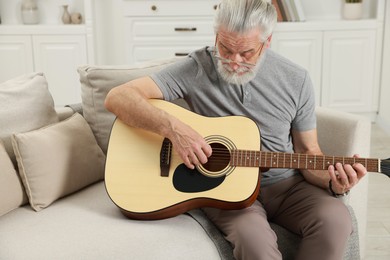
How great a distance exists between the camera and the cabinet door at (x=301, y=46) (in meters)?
4.48

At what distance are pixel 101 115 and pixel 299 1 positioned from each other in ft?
9.06

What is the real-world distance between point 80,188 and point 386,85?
10.3 feet

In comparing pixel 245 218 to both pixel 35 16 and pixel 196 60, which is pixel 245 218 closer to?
pixel 196 60

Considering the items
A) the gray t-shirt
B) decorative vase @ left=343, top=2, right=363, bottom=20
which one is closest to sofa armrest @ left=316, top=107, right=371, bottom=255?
the gray t-shirt

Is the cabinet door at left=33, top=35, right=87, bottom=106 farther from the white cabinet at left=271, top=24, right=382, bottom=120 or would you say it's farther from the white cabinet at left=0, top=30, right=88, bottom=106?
the white cabinet at left=271, top=24, right=382, bottom=120

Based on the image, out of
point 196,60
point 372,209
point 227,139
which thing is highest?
point 196,60

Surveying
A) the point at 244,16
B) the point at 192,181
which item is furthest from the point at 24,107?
the point at 244,16

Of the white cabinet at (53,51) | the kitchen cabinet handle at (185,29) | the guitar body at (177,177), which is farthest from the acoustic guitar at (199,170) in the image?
the white cabinet at (53,51)

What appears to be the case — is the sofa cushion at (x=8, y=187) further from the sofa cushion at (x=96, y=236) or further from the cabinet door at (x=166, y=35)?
the cabinet door at (x=166, y=35)

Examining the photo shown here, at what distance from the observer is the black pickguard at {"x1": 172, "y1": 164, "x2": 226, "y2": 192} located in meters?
1.78

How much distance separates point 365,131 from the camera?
2.11 m

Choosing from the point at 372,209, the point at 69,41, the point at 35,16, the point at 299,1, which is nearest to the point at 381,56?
the point at 299,1

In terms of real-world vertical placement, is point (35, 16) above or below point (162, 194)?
above

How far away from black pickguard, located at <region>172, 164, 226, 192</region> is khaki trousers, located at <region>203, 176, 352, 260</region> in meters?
0.12
